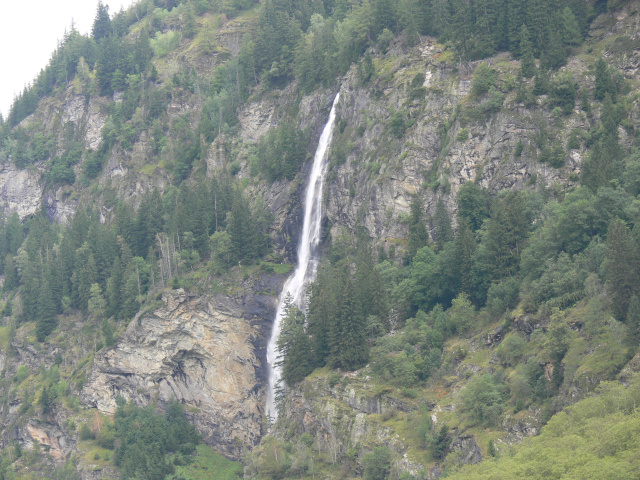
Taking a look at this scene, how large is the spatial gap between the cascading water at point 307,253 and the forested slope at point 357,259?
5.92 ft

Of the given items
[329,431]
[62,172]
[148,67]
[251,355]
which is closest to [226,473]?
[251,355]

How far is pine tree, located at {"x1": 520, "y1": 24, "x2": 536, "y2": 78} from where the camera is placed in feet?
374

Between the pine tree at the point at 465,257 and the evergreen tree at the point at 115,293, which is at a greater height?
the evergreen tree at the point at 115,293

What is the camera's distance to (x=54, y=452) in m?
127

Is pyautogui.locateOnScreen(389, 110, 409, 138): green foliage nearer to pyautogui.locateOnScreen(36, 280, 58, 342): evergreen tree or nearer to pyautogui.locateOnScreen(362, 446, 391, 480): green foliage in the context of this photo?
pyautogui.locateOnScreen(362, 446, 391, 480): green foliage

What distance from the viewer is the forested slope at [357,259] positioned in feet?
259

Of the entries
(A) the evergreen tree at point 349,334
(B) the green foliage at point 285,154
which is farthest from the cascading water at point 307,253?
(A) the evergreen tree at point 349,334

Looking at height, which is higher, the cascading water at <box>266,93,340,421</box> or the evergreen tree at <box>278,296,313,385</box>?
the cascading water at <box>266,93,340,421</box>

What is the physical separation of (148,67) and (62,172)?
28229 mm

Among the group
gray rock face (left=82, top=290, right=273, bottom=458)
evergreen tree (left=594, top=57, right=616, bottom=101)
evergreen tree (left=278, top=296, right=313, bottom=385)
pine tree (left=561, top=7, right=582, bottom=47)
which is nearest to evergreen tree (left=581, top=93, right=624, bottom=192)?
evergreen tree (left=594, top=57, right=616, bottom=101)

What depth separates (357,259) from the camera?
11462 centimetres

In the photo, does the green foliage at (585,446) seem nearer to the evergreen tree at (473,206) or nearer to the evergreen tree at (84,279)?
the evergreen tree at (473,206)

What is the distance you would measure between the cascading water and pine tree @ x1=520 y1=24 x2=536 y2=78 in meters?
31.9

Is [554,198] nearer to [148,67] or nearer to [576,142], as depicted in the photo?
[576,142]
